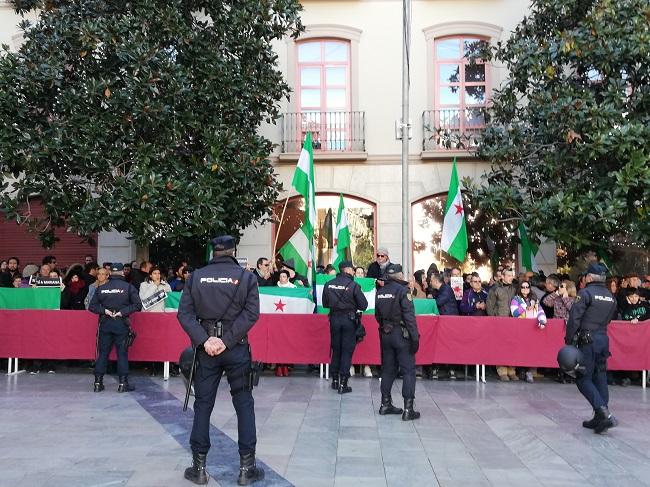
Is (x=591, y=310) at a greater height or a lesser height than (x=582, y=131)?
lesser

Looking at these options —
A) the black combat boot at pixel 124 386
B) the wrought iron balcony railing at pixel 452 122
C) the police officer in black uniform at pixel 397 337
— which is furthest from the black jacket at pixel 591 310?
the wrought iron balcony railing at pixel 452 122

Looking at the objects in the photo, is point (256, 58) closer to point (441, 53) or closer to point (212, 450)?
point (441, 53)

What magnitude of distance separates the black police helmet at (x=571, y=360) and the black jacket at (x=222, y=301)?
3674mm

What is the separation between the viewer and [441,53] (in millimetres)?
16031

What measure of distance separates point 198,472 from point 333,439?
6.11ft

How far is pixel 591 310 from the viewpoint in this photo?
7207 mm

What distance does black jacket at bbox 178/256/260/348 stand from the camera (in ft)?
17.1

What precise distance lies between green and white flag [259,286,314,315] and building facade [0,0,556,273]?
4.92 m

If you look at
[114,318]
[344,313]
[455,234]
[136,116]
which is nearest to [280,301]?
[344,313]

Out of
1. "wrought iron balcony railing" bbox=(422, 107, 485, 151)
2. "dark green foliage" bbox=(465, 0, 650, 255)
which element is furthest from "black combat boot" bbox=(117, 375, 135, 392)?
"wrought iron balcony railing" bbox=(422, 107, 485, 151)

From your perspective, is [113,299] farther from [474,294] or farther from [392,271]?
[474,294]

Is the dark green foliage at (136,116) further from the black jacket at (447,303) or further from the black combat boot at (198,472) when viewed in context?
the black combat boot at (198,472)

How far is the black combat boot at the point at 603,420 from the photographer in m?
7.02

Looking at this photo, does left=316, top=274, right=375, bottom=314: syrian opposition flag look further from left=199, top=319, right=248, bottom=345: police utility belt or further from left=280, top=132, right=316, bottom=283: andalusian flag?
left=199, top=319, right=248, bottom=345: police utility belt
